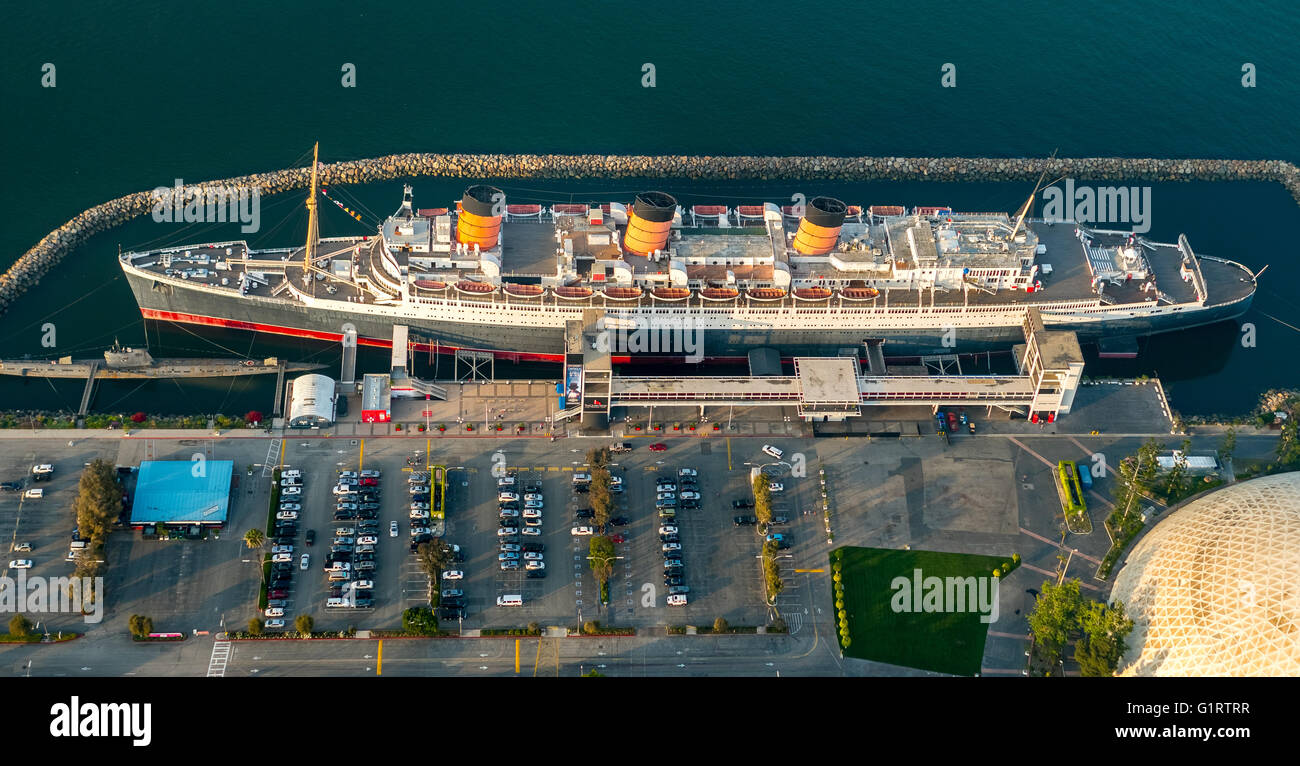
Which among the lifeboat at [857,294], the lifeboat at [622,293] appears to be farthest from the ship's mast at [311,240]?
the lifeboat at [857,294]

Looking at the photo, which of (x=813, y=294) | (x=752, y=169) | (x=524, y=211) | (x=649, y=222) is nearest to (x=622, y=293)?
(x=649, y=222)

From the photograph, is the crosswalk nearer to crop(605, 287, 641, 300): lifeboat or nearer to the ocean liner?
the ocean liner

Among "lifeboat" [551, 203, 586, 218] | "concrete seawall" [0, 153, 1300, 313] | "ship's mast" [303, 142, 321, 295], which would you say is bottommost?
"ship's mast" [303, 142, 321, 295]

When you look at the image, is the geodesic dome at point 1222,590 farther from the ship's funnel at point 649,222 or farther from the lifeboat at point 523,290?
the lifeboat at point 523,290

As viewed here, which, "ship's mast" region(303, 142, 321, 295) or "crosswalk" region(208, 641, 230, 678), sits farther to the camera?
"ship's mast" region(303, 142, 321, 295)

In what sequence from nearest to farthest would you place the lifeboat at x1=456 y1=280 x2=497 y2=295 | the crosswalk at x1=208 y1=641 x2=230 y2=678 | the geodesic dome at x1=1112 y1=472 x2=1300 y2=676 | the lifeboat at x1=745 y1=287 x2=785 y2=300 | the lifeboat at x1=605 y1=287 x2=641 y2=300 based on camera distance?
1. the geodesic dome at x1=1112 y1=472 x2=1300 y2=676
2. the crosswalk at x1=208 y1=641 x2=230 y2=678
3. the lifeboat at x1=605 y1=287 x2=641 y2=300
4. the lifeboat at x1=456 y1=280 x2=497 y2=295
5. the lifeboat at x1=745 y1=287 x2=785 y2=300

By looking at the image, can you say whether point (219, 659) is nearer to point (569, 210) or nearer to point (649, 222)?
point (649, 222)

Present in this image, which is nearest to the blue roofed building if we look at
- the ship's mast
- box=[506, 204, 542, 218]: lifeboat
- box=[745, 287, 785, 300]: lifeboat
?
the ship's mast
